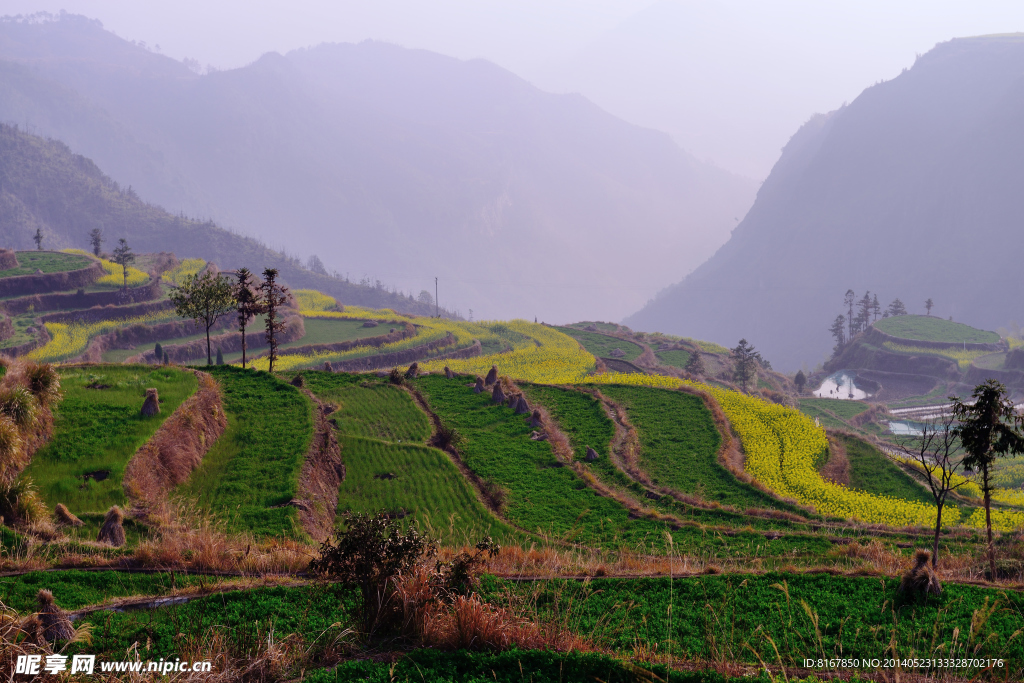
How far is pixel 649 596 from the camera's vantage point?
40.5 ft

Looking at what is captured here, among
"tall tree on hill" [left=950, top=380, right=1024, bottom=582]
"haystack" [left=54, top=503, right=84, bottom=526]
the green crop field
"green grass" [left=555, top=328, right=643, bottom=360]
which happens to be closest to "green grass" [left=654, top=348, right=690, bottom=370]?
"green grass" [left=555, top=328, right=643, bottom=360]

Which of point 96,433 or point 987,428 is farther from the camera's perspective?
point 96,433

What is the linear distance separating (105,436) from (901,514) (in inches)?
1354

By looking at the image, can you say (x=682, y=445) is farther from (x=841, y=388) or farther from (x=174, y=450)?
(x=841, y=388)

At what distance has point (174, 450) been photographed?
2425 centimetres

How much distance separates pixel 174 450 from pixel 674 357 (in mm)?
88999

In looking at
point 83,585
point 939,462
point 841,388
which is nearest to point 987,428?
point 939,462

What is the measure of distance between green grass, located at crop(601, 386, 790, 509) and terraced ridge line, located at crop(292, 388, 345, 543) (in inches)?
638

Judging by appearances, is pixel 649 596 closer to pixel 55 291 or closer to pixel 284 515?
pixel 284 515

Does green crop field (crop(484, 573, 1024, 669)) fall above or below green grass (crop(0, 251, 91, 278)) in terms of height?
below

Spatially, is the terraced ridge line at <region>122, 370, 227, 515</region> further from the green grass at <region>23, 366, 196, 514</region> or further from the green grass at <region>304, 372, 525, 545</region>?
the green grass at <region>304, 372, 525, 545</region>

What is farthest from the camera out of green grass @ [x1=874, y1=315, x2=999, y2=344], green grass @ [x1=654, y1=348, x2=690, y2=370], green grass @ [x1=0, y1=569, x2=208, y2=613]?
green grass @ [x1=874, y1=315, x2=999, y2=344]

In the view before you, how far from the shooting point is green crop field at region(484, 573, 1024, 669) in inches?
385

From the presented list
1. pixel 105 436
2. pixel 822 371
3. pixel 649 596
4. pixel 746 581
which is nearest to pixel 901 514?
pixel 746 581
